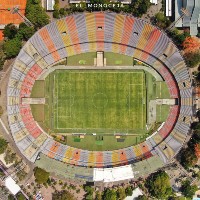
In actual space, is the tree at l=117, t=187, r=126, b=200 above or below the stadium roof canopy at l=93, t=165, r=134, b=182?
below

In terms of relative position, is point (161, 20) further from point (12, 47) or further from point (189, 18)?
point (12, 47)

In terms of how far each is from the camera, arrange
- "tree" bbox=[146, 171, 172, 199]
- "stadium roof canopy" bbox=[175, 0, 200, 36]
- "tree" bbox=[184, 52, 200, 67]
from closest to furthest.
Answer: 1. "tree" bbox=[146, 171, 172, 199]
2. "tree" bbox=[184, 52, 200, 67]
3. "stadium roof canopy" bbox=[175, 0, 200, 36]

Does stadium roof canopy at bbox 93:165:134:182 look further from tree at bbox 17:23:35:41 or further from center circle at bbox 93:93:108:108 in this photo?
tree at bbox 17:23:35:41

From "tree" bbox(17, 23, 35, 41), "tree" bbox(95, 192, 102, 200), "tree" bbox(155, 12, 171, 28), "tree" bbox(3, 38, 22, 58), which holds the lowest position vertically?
"tree" bbox(95, 192, 102, 200)

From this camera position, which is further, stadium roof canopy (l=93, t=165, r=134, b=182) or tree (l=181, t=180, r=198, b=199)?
tree (l=181, t=180, r=198, b=199)

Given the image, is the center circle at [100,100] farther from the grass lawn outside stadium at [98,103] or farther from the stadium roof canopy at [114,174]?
the stadium roof canopy at [114,174]

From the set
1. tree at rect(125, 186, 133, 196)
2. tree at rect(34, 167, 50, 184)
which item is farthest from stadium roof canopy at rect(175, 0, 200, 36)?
tree at rect(34, 167, 50, 184)
